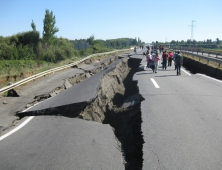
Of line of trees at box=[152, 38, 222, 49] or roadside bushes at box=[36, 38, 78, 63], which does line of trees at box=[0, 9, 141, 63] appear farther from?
line of trees at box=[152, 38, 222, 49]

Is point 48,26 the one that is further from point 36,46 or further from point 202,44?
point 202,44

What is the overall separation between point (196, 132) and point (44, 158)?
3.47m

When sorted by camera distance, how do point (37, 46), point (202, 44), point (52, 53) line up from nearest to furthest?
point (52, 53), point (37, 46), point (202, 44)

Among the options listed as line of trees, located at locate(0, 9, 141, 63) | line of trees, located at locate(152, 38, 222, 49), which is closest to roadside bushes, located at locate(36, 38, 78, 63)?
line of trees, located at locate(0, 9, 141, 63)

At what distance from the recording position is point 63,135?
5434mm

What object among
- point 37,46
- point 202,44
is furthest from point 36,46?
point 202,44

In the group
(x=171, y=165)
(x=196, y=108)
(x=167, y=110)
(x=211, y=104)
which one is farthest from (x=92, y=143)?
(x=211, y=104)

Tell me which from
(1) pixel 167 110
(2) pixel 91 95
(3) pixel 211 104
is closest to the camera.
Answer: (1) pixel 167 110

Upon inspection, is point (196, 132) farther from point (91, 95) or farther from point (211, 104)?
point (91, 95)

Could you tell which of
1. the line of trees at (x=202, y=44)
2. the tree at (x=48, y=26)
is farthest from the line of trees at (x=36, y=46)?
the line of trees at (x=202, y=44)

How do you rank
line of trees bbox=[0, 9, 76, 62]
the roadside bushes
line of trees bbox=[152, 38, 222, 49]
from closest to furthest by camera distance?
line of trees bbox=[0, 9, 76, 62] → the roadside bushes → line of trees bbox=[152, 38, 222, 49]

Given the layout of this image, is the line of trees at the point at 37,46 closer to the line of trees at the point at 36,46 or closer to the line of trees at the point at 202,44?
the line of trees at the point at 36,46

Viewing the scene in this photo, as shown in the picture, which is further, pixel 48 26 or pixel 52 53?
pixel 48 26

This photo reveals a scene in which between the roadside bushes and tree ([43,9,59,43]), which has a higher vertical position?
tree ([43,9,59,43])
